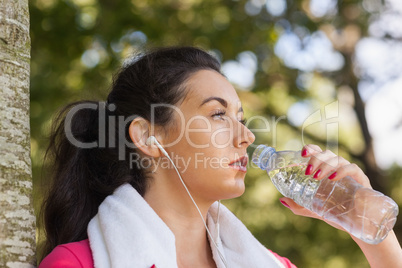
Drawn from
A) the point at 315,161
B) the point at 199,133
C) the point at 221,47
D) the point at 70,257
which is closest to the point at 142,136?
the point at 199,133

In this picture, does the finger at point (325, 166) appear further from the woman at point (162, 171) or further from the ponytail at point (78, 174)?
the ponytail at point (78, 174)

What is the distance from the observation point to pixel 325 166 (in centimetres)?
247

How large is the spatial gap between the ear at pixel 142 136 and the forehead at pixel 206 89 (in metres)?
0.24

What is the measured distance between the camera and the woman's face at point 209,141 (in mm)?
2541

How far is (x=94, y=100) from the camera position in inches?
122

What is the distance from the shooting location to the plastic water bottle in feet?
8.34

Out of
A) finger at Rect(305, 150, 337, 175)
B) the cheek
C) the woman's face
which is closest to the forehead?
the woman's face

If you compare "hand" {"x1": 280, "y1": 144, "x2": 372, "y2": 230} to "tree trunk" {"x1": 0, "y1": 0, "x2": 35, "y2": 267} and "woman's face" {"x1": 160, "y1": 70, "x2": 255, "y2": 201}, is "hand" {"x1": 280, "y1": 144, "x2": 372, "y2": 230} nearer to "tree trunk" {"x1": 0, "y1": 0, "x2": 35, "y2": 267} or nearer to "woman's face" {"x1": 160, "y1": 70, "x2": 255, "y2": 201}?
Result: "woman's face" {"x1": 160, "y1": 70, "x2": 255, "y2": 201}

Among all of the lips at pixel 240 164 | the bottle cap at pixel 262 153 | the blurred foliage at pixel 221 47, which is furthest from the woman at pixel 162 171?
the blurred foliage at pixel 221 47

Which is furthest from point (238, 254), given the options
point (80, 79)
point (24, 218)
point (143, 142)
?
point (80, 79)

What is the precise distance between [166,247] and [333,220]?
87 centimetres

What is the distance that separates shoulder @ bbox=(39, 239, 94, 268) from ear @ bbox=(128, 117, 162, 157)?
0.58 metres

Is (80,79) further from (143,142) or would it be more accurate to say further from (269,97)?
(143,142)

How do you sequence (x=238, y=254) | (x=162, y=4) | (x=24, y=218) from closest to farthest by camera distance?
(x=24, y=218)
(x=238, y=254)
(x=162, y=4)
